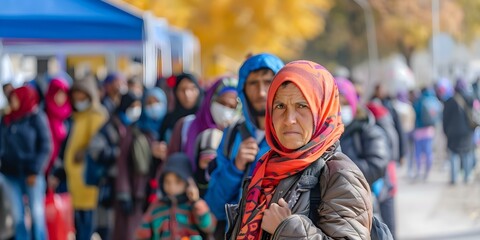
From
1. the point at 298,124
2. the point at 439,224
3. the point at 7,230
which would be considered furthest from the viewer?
the point at 439,224

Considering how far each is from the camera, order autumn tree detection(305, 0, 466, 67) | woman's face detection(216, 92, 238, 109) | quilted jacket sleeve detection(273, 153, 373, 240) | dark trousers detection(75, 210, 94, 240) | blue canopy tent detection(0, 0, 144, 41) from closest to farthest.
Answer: quilted jacket sleeve detection(273, 153, 373, 240) → woman's face detection(216, 92, 238, 109) → dark trousers detection(75, 210, 94, 240) → blue canopy tent detection(0, 0, 144, 41) → autumn tree detection(305, 0, 466, 67)

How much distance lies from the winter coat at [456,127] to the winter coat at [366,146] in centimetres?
1145

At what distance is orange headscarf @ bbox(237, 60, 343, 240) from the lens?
3.77 metres

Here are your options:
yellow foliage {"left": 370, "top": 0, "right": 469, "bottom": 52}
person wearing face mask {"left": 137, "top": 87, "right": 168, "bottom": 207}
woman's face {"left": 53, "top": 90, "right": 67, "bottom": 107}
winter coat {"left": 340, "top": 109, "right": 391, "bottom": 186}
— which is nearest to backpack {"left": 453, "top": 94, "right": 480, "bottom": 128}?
woman's face {"left": 53, "top": 90, "right": 67, "bottom": 107}

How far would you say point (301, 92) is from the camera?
3.78m

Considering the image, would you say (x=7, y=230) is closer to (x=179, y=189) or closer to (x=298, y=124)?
(x=179, y=189)

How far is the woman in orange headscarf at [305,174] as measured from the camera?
11.9ft

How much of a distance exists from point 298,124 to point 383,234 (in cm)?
47

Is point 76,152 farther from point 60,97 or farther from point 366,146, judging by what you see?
point 366,146

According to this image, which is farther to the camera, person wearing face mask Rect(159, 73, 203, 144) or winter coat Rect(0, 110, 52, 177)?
winter coat Rect(0, 110, 52, 177)

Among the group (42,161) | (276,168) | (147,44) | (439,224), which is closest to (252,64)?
(276,168)

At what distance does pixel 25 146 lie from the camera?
9586 mm

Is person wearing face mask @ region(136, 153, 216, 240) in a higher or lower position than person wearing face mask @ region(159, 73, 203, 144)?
lower

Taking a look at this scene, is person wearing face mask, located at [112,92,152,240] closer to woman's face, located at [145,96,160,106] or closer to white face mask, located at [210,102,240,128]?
woman's face, located at [145,96,160,106]
